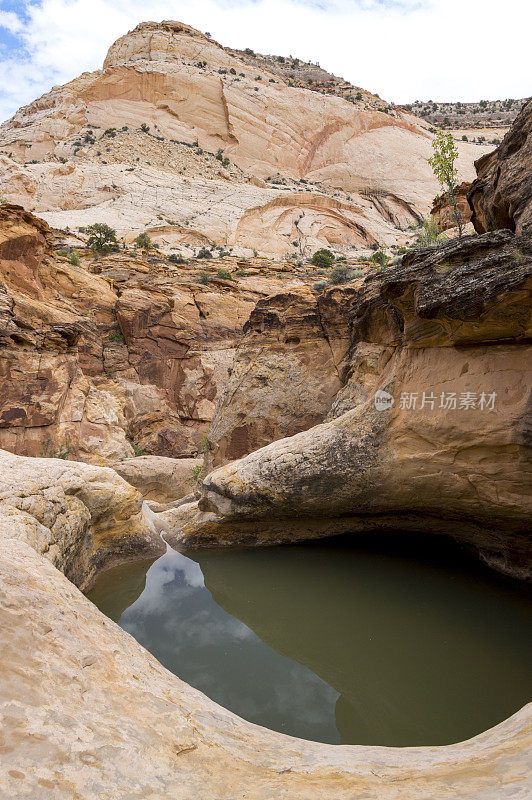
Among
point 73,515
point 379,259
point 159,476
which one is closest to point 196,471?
point 159,476

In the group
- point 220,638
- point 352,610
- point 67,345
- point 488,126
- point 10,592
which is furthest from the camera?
point 488,126

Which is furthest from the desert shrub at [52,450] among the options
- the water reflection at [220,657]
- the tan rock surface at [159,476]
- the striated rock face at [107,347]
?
the water reflection at [220,657]

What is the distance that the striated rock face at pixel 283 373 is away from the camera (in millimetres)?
9383

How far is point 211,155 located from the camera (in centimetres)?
5191

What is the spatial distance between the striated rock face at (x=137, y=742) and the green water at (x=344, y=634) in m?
1.16

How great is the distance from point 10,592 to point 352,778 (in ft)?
7.39

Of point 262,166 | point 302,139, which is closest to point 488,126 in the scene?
point 302,139

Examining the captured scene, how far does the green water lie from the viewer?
354 centimetres

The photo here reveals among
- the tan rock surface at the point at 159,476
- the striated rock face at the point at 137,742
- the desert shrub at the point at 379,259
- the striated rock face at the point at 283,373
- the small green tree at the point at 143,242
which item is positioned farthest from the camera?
the small green tree at the point at 143,242

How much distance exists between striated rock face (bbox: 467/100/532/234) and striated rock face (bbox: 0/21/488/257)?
3077 centimetres

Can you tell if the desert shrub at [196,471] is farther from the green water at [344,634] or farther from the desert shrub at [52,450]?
the green water at [344,634]

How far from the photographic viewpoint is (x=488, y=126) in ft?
218

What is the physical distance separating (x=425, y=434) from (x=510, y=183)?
436cm

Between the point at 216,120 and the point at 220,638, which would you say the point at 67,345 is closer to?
the point at 220,638
